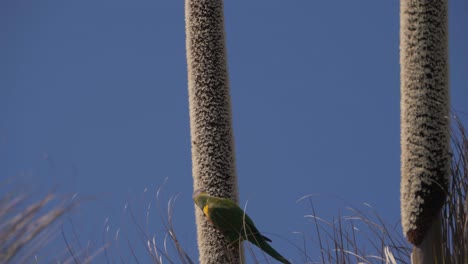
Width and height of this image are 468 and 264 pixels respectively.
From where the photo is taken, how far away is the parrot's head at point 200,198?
11.6 ft

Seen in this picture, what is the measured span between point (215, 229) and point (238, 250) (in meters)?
0.15

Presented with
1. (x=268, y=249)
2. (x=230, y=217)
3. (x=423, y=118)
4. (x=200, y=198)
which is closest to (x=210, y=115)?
(x=200, y=198)

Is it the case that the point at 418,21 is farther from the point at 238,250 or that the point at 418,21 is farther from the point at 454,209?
the point at 238,250

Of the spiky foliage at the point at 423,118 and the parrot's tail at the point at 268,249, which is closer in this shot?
the spiky foliage at the point at 423,118

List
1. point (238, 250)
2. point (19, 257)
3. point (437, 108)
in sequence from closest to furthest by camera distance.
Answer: point (19, 257)
point (437, 108)
point (238, 250)

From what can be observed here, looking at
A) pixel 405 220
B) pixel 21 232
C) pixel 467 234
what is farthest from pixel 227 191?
pixel 21 232

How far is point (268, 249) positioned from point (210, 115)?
72 centimetres

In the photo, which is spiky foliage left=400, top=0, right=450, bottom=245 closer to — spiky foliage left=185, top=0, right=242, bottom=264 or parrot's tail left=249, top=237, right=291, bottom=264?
parrot's tail left=249, top=237, right=291, bottom=264

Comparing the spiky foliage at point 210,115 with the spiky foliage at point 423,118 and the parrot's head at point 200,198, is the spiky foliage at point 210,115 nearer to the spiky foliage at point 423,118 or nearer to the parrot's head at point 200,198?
the parrot's head at point 200,198

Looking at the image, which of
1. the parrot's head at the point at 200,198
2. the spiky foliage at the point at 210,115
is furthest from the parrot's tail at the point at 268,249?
the parrot's head at the point at 200,198

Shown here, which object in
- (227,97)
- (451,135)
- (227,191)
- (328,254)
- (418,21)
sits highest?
(418,21)

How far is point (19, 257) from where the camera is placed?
1900mm

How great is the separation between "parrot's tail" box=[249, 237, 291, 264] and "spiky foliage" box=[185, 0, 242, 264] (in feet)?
0.36

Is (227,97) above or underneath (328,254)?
above
